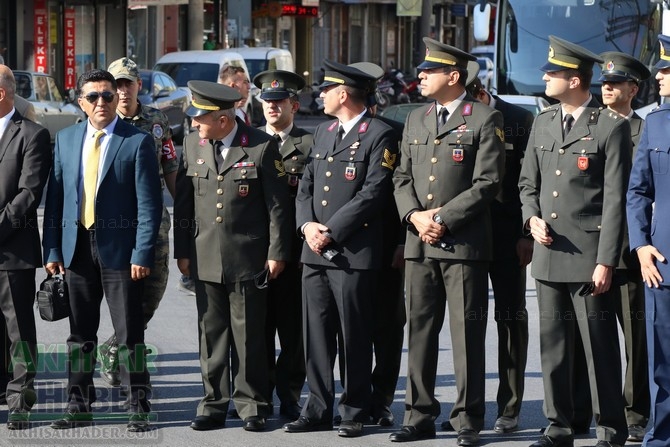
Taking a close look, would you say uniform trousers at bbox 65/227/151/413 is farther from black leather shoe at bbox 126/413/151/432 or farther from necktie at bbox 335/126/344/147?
necktie at bbox 335/126/344/147

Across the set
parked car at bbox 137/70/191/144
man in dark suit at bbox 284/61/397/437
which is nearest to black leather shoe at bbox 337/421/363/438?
man in dark suit at bbox 284/61/397/437

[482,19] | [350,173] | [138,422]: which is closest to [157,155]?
[350,173]

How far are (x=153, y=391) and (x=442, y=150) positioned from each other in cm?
242

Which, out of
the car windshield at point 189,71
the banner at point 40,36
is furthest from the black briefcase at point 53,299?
the banner at point 40,36

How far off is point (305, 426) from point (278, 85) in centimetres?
194

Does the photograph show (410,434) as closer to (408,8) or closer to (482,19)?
(482,19)

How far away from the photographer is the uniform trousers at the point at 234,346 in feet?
23.4

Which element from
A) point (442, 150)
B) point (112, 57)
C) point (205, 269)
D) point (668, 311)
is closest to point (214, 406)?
point (205, 269)

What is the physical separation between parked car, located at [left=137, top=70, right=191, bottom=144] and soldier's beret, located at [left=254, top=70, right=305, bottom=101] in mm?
16842

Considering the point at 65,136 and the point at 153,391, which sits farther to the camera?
the point at 153,391

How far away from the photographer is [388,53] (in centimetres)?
5734

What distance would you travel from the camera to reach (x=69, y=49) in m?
34.4

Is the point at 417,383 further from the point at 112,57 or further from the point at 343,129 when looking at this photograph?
the point at 112,57

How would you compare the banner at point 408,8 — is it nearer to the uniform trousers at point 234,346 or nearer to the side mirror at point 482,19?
the side mirror at point 482,19
